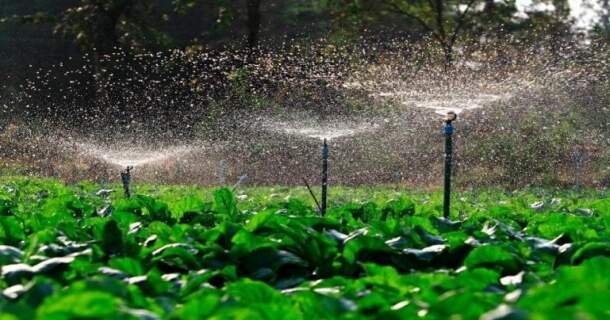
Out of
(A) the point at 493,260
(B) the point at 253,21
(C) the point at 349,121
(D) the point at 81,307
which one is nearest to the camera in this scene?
(D) the point at 81,307

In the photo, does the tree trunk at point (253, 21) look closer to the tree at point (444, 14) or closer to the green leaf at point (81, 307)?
the tree at point (444, 14)

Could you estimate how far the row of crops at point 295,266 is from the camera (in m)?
2.07

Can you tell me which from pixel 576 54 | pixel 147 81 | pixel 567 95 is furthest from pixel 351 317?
pixel 147 81

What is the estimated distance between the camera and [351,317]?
2.08m

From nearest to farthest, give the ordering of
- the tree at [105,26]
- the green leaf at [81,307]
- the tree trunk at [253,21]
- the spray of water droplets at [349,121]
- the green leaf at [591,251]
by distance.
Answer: the green leaf at [81,307], the green leaf at [591,251], the spray of water droplets at [349,121], the tree trunk at [253,21], the tree at [105,26]

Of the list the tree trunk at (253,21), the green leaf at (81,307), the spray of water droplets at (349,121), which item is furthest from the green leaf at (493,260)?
the tree trunk at (253,21)

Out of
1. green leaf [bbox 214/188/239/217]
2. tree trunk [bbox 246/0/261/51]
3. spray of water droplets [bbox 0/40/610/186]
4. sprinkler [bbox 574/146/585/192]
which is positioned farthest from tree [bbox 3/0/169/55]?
green leaf [bbox 214/188/239/217]

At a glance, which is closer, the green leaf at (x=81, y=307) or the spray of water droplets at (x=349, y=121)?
the green leaf at (x=81, y=307)

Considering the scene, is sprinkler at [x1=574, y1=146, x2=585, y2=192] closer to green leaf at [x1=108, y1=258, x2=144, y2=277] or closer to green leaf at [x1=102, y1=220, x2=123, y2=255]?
green leaf at [x1=102, y1=220, x2=123, y2=255]

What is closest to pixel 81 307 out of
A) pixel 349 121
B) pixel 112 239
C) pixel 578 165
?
pixel 112 239

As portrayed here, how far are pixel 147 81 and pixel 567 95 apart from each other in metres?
10.4

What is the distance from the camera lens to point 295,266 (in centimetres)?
360

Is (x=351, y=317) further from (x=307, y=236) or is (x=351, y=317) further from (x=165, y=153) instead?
(x=165, y=153)

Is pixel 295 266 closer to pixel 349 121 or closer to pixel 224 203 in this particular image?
pixel 224 203
